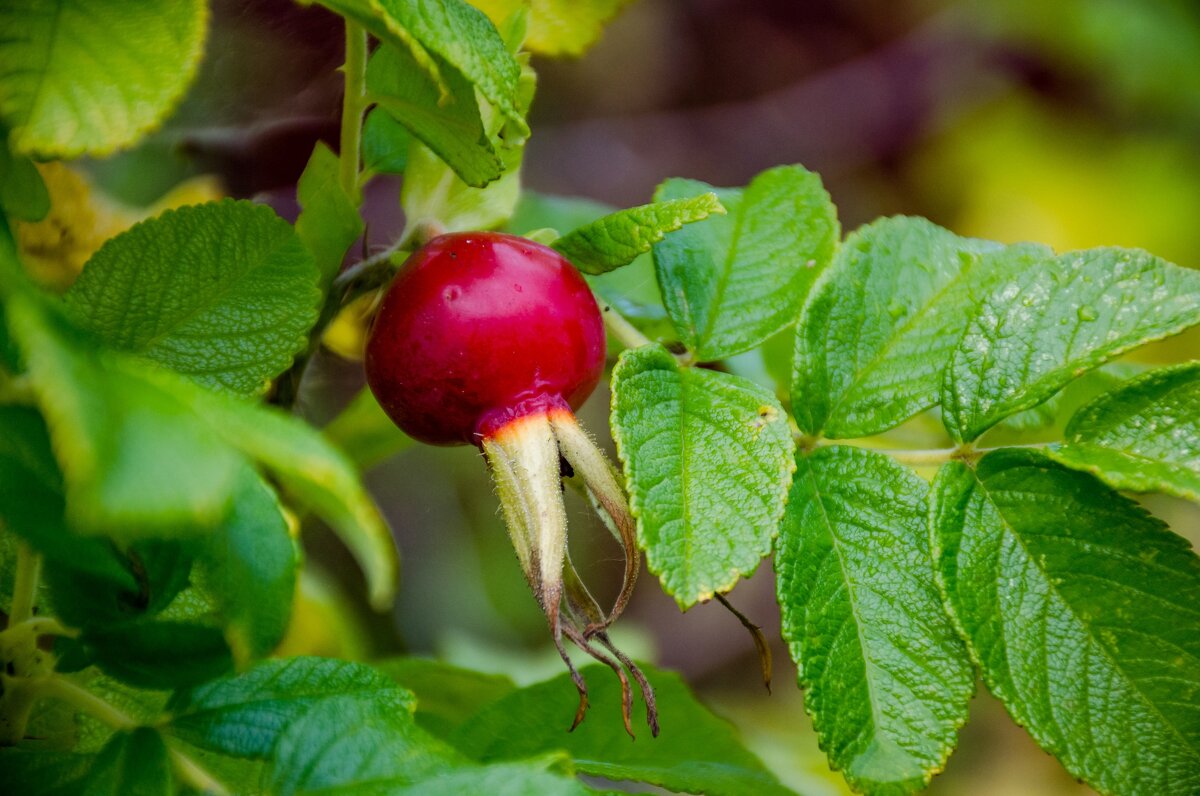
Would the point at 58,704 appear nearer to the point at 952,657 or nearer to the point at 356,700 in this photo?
the point at 356,700

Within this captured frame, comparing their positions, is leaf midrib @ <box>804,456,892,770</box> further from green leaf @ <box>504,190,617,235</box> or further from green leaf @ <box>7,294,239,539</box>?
green leaf @ <box>504,190,617,235</box>

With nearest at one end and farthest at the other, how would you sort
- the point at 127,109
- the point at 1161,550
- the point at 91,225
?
the point at 127,109 → the point at 1161,550 → the point at 91,225

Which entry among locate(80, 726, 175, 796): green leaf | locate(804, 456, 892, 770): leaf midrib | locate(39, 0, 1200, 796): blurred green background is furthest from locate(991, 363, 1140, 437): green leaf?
locate(39, 0, 1200, 796): blurred green background

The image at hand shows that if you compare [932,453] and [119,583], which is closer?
[119,583]

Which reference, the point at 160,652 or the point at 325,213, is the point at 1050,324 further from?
the point at 160,652

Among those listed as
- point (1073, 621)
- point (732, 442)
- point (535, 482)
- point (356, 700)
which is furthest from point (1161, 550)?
point (356, 700)

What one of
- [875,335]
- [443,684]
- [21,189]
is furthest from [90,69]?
[443,684]
